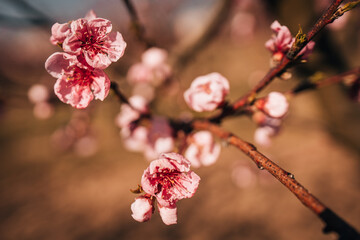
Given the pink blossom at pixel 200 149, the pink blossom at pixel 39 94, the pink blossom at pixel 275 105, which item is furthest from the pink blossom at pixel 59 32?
the pink blossom at pixel 39 94

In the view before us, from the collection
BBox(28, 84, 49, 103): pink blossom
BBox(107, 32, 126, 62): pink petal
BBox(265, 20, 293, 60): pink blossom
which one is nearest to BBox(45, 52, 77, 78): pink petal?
BBox(107, 32, 126, 62): pink petal

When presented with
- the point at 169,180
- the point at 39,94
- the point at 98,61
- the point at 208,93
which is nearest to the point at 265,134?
the point at 208,93

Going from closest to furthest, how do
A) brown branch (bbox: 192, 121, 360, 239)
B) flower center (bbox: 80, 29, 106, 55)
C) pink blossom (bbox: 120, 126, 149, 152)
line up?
brown branch (bbox: 192, 121, 360, 239) < flower center (bbox: 80, 29, 106, 55) < pink blossom (bbox: 120, 126, 149, 152)

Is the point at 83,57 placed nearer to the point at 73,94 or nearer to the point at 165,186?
the point at 73,94

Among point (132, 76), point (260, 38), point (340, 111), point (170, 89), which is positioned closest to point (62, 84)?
point (132, 76)

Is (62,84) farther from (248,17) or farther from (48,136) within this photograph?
(48,136)

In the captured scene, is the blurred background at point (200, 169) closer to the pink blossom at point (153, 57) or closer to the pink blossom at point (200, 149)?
the pink blossom at point (153, 57)

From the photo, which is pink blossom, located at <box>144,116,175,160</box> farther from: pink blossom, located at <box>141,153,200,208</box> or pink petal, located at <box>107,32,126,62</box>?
pink petal, located at <box>107,32,126,62</box>
